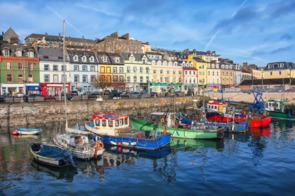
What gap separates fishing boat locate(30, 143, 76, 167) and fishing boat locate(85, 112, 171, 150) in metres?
6.33

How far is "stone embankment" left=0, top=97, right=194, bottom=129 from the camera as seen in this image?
3686cm

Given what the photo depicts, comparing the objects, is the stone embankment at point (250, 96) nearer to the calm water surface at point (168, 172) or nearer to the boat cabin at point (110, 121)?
the calm water surface at point (168, 172)

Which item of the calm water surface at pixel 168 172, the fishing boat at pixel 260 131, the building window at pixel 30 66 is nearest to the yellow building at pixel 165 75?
the building window at pixel 30 66

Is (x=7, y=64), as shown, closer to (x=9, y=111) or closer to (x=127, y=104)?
(x=9, y=111)

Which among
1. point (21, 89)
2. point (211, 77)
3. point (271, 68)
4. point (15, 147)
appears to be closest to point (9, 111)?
point (15, 147)

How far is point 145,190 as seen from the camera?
15320mm

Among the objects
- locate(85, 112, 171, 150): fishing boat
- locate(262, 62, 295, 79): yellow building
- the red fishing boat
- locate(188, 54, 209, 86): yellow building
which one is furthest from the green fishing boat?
locate(262, 62, 295, 79): yellow building

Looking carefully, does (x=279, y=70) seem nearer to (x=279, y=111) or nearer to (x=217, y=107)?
(x=279, y=111)

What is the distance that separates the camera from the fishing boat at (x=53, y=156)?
62.4 feet

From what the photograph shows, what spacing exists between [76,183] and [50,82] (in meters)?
43.3

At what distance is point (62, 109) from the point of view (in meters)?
41.4

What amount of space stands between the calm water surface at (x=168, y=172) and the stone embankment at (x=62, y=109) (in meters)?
10.9

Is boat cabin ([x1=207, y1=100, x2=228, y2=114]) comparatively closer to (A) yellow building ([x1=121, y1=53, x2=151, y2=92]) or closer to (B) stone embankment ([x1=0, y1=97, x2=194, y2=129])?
(B) stone embankment ([x1=0, y1=97, x2=194, y2=129])

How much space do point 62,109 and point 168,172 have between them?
27.3m
